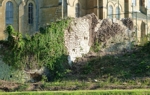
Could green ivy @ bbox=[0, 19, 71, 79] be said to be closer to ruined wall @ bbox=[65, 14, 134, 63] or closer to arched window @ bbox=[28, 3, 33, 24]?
ruined wall @ bbox=[65, 14, 134, 63]

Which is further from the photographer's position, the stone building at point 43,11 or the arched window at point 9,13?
the arched window at point 9,13

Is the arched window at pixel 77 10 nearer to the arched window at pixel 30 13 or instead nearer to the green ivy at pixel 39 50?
the arched window at pixel 30 13

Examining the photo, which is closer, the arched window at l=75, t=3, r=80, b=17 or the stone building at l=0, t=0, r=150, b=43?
the stone building at l=0, t=0, r=150, b=43

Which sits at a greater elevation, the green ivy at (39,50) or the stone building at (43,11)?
the stone building at (43,11)

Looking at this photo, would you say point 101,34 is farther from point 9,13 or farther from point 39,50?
point 9,13

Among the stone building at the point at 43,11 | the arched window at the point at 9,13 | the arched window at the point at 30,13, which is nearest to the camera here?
the stone building at the point at 43,11

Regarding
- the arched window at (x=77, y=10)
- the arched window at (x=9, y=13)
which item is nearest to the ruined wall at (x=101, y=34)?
the arched window at (x=77, y=10)

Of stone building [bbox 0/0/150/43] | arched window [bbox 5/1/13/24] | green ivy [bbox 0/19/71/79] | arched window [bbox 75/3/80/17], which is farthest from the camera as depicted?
arched window [bbox 75/3/80/17]

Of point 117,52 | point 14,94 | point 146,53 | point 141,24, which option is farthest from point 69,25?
point 141,24

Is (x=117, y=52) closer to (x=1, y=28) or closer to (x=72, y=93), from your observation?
(x=72, y=93)

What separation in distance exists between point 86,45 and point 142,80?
7.86m

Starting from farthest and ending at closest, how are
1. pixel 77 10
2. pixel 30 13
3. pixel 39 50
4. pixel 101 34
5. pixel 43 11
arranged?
pixel 77 10 → pixel 43 11 → pixel 30 13 → pixel 101 34 → pixel 39 50

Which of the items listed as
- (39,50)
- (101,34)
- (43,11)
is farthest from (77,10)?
(39,50)

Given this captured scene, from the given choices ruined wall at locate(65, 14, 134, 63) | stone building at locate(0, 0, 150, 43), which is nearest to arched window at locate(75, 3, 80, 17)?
stone building at locate(0, 0, 150, 43)
